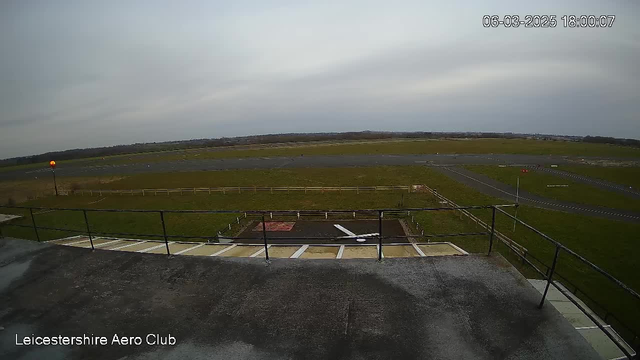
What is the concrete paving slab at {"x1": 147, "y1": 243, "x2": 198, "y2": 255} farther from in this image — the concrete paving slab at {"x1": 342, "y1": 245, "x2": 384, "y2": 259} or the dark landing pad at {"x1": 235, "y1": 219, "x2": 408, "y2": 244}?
the concrete paving slab at {"x1": 342, "y1": 245, "x2": 384, "y2": 259}

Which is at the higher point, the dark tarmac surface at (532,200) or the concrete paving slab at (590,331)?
the concrete paving slab at (590,331)

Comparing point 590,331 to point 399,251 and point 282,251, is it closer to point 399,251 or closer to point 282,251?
point 399,251

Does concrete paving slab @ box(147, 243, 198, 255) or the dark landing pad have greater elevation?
concrete paving slab @ box(147, 243, 198, 255)

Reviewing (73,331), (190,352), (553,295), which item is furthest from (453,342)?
(553,295)

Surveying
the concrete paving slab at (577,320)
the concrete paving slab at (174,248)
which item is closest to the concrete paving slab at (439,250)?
the concrete paving slab at (577,320)

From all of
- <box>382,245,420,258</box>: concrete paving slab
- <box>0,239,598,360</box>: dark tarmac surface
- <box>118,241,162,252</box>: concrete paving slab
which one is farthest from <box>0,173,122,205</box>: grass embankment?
<box>382,245,420,258</box>: concrete paving slab

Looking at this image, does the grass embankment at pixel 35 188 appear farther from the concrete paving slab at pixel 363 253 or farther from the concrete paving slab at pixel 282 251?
the concrete paving slab at pixel 363 253

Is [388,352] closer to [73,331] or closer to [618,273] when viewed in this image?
[73,331]
